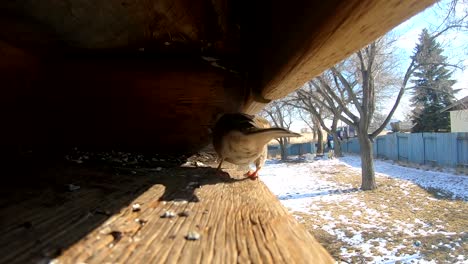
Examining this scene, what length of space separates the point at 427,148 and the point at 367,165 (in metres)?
6.85

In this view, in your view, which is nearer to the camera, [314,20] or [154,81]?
[314,20]

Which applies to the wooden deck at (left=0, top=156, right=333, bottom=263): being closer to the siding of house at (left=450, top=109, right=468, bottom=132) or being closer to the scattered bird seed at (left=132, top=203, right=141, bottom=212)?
the scattered bird seed at (left=132, top=203, right=141, bottom=212)

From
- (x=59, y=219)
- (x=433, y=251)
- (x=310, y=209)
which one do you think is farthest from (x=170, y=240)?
(x=310, y=209)

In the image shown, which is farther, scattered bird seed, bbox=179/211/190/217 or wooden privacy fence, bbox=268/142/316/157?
wooden privacy fence, bbox=268/142/316/157

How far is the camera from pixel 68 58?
195 centimetres

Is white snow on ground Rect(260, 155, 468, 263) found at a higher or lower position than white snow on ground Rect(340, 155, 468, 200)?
lower

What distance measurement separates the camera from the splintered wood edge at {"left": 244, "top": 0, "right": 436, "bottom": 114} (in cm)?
65

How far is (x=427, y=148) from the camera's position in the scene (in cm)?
2000

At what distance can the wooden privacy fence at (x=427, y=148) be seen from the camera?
56.8 feet

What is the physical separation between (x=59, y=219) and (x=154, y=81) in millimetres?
1376

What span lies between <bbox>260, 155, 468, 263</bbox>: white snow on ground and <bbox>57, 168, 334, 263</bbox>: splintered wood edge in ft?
A: 12.1

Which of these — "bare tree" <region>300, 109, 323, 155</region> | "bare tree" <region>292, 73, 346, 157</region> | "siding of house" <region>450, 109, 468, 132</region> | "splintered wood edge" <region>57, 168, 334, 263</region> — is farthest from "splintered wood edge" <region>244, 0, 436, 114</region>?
"siding of house" <region>450, 109, 468, 132</region>

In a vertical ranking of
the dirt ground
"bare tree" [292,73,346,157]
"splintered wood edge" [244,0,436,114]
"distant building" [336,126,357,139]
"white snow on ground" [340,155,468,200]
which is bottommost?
the dirt ground

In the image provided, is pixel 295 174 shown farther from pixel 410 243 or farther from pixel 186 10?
pixel 186 10
